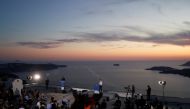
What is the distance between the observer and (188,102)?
76.0 ft

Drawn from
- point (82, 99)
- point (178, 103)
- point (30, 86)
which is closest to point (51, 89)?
point (30, 86)

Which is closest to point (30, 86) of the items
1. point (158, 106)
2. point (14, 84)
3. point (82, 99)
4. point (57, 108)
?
point (14, 84)

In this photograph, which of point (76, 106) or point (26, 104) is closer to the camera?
point (76, 106)

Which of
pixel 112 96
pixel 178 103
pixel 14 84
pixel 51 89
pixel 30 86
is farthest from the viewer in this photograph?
pixel 30 86

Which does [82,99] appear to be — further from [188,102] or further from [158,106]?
[188,102]

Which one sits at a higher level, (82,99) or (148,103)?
(82,99)

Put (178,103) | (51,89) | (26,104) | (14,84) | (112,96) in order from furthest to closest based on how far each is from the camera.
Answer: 1. (51,89)
2. (112,96)
3. (178,103)
4. (14,84)
5. (26,104)

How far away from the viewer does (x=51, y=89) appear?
28406mm

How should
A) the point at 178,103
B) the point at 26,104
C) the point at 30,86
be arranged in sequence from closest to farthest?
the point at 26,104 < the point at 178,103 < the point at 30,86

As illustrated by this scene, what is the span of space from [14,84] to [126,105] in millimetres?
9159

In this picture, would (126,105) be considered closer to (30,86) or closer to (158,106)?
(158,106)

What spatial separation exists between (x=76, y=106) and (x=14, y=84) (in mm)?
15774

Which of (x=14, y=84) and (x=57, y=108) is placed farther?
(x=14, y=84)

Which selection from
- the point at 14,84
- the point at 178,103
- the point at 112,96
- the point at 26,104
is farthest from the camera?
the point at 112,96
